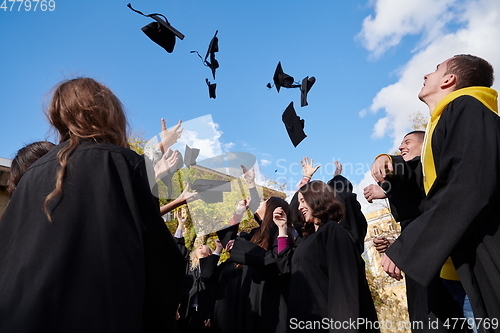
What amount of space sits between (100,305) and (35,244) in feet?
1.04

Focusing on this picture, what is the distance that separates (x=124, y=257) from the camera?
1.34 meters

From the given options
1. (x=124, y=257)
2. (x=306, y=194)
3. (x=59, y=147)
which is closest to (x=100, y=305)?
Answer: (x=124, y=257)

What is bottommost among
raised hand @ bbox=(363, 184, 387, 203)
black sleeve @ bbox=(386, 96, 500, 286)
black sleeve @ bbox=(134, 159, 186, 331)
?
black sleeve @ bbox=(134, 159, 186, 331)

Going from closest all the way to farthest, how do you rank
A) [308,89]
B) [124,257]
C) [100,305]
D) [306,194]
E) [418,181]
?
[100,305], [124,257], [418,181], [306,194], [308,89]

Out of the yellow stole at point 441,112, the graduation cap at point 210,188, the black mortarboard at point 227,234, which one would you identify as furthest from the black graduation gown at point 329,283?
the black mortarboard at point 227,234

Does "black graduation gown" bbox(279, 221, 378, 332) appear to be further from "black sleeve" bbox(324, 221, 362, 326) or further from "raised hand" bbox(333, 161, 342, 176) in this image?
"raised hand" bbox(333, 161, 342, 176)

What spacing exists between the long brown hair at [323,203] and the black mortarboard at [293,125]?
138 cm

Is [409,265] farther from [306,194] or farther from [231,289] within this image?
[231,289]

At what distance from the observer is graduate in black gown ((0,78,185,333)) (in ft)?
3.97

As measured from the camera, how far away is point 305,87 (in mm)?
5250

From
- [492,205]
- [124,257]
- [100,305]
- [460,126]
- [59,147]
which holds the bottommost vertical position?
[100,305]

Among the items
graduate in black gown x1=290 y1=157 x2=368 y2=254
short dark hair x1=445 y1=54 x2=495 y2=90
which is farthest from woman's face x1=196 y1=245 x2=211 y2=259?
short dark hair x1=445 y1=54 x2=495 y2=90

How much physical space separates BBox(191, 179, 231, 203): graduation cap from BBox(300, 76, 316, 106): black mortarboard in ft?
6.21

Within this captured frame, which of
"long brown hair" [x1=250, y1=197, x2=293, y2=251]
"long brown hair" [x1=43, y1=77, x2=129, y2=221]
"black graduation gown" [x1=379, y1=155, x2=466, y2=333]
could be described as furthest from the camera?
"long brown hair" [x1=250, y1=197, x2=293, y2=251]
